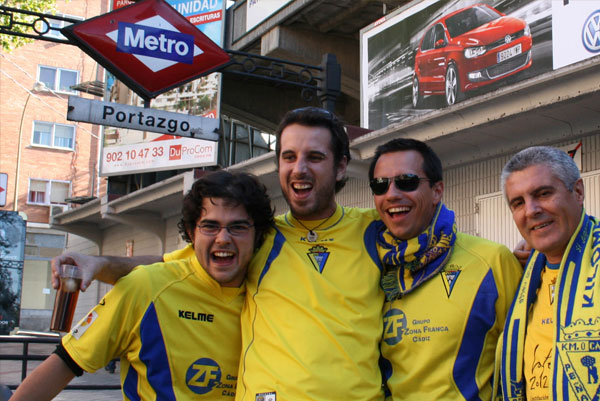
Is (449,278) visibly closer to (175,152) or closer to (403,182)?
(403,182)

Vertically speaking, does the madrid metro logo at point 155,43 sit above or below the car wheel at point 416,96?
below

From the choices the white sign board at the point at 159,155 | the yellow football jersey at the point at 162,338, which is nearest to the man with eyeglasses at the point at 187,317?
the yellow football jersey at the point at 162,338

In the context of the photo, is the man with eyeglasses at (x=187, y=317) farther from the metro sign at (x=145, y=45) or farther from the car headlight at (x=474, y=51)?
the car headlight at (x=474, y=51)

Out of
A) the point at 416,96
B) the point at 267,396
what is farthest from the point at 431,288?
the point at 416,96

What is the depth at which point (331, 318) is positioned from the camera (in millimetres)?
3234

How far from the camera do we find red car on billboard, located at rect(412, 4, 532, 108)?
9.48 metres

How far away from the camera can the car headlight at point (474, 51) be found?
395 inches

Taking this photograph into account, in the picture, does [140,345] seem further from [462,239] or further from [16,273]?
[16,273]

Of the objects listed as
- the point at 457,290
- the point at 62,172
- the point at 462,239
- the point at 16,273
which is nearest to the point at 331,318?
the point at 457,290

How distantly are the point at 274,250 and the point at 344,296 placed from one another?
527 mm

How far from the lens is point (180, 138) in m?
18.0

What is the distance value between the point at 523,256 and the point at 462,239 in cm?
32

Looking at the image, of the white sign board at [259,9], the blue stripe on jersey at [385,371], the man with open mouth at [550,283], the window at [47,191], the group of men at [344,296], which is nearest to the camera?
the man with open mouth at [550,283]

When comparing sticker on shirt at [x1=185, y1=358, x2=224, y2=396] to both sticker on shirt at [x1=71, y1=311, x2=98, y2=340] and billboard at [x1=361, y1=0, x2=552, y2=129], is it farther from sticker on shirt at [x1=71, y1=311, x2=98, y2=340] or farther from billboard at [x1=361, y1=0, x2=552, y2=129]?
billboard at [x1=361, y1=0, x2=552, y2=129]
